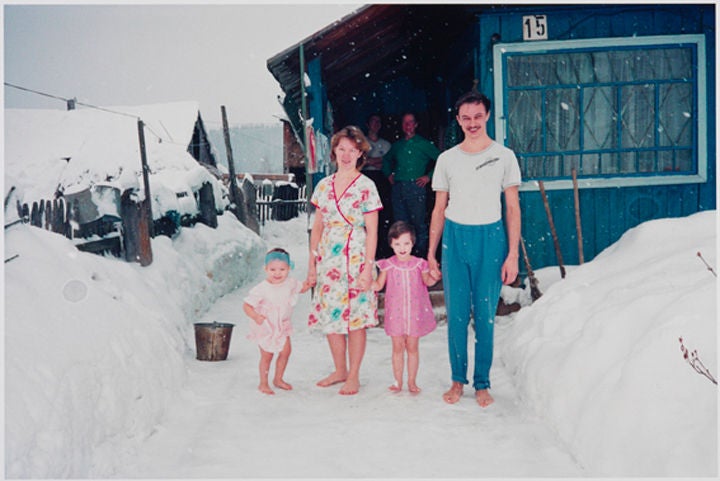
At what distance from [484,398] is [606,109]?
171 inches

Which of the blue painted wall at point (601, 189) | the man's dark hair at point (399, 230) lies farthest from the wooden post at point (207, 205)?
the man's dark hair at point (399, 230)

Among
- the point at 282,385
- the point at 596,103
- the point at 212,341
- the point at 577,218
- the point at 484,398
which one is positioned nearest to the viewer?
the point at 484,398

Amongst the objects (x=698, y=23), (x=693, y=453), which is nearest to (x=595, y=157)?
(x=698, y=23)

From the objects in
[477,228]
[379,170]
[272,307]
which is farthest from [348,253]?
[379,170]

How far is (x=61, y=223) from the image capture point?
5820 millimetres

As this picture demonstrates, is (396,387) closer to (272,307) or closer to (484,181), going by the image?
(272,307)

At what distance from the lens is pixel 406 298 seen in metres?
4.59

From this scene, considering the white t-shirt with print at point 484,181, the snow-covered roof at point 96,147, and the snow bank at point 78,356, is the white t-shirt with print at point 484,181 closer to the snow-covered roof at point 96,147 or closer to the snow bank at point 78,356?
the snow bank at point 78,356

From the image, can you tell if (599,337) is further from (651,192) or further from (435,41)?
(435,41)

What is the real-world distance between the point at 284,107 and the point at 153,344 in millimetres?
6900

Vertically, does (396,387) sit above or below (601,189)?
below

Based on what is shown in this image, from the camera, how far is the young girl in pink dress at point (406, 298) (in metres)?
4.56

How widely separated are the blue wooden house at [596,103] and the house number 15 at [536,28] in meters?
0.01

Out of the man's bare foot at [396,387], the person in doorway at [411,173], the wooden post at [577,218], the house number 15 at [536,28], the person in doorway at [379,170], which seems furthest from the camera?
the person in doorway at [379,170]
